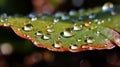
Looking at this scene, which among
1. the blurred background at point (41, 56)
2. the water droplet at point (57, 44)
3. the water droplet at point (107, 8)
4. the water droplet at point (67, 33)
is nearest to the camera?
the water droplet at point (57, 44)

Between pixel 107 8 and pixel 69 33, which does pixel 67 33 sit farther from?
pixel 107 8

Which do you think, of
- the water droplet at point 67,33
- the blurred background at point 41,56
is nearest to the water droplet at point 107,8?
the blurred background at point 41,56

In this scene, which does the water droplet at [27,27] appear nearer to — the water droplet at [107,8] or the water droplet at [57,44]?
the water droplet at [57,44]

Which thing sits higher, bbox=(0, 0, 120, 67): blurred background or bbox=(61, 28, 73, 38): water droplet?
bbox=(61, 28, 73, 38): water droplet

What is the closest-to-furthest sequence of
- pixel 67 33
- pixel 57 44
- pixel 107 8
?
pixel 57 44 < pixel 67 33 < pixel 107 8

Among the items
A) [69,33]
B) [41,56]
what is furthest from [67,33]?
[41,56]

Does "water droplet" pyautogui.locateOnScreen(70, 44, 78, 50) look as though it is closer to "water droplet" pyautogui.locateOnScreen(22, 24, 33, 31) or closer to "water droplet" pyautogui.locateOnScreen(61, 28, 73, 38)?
"water droplet" pyautogui.locateOnScreen(61, 28, 73, 38)

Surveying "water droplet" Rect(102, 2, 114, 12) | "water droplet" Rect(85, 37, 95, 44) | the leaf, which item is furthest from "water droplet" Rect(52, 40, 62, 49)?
"water droplet" Rect(102, 2, 114, 12)

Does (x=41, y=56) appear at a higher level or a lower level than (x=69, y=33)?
lower
